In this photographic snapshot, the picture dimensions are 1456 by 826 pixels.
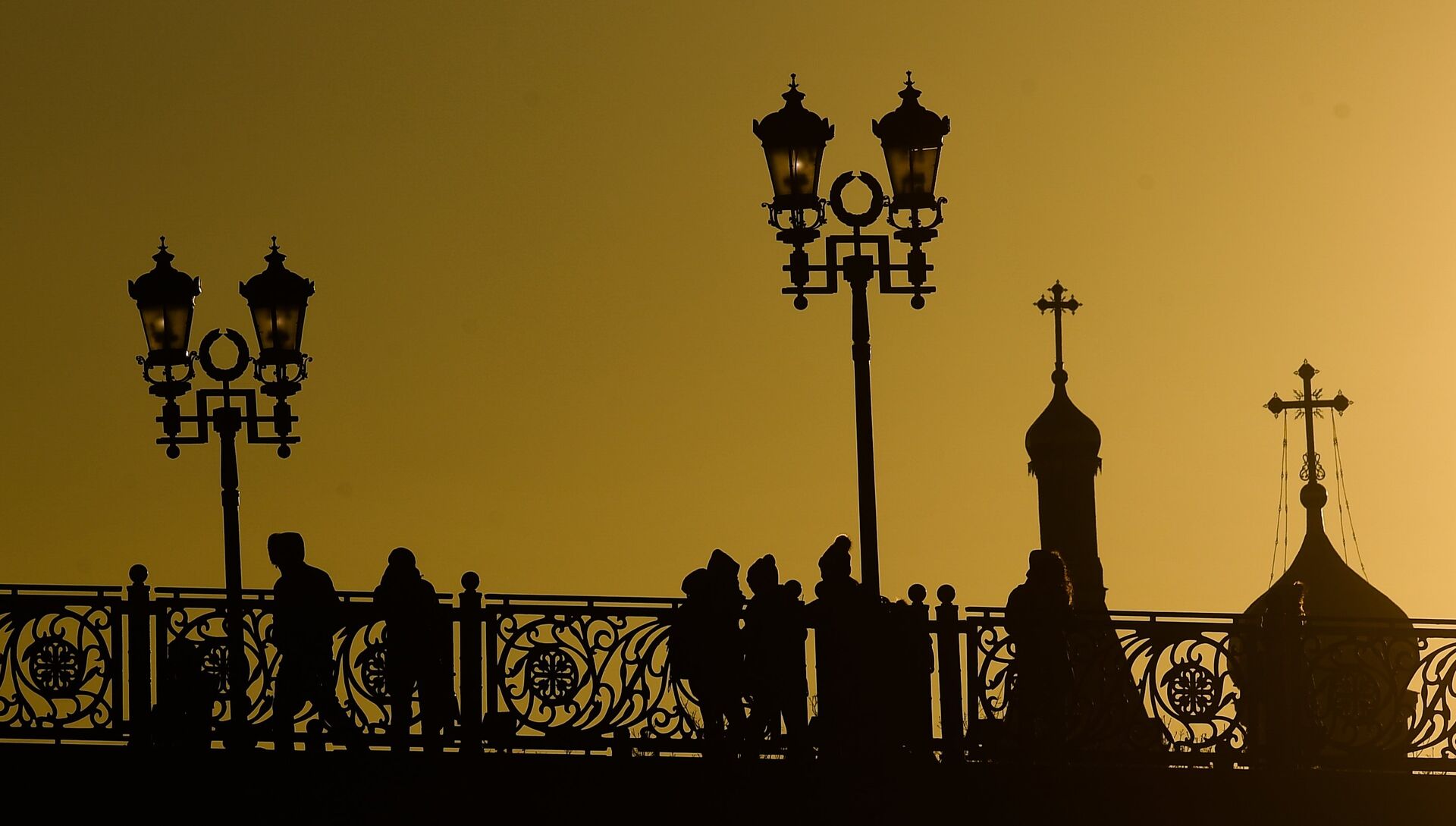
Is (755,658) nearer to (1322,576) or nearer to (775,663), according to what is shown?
(775,663)

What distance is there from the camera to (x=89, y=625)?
70.5 ft

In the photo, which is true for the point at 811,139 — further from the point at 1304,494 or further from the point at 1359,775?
the point at 1304,494

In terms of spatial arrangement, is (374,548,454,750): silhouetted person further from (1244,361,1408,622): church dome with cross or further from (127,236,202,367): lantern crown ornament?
(1244,361,1408,622): church dome with cross

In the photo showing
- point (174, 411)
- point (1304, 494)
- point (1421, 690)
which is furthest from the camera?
point (1304, 494)

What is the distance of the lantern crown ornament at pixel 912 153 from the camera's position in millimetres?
22344

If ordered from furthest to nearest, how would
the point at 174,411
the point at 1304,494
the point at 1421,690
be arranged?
the point at 1304,494 < the point at 174,411 < the point at 1421,690

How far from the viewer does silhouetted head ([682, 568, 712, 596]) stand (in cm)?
2108

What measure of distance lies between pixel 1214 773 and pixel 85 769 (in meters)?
7.15

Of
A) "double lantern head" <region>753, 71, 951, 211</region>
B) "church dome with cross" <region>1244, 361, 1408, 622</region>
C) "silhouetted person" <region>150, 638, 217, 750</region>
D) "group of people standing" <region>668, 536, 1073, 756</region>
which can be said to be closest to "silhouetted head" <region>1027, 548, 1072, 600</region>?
"group of people standing" <region>668, 536, 1073, 756</region>

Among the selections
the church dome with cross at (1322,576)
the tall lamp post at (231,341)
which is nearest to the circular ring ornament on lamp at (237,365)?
the tall lamp post at (231,341)

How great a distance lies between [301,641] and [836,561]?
11.2 feet

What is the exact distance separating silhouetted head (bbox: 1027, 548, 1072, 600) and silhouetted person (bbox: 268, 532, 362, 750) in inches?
171

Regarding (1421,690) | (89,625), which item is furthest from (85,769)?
(1421,690)

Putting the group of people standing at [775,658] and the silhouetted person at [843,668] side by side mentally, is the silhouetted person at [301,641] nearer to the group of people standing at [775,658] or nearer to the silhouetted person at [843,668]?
the group of people standing at [775,658]
